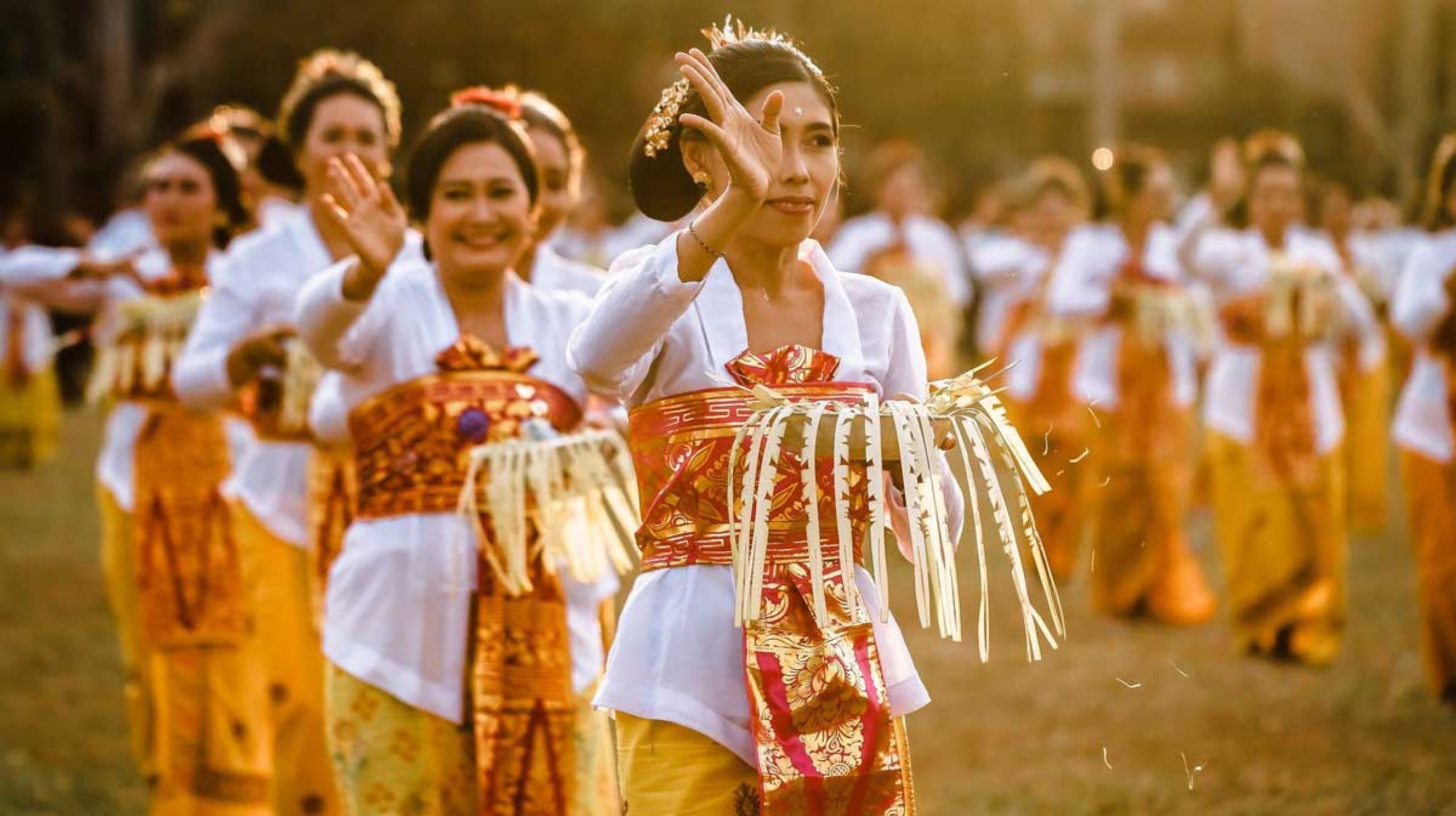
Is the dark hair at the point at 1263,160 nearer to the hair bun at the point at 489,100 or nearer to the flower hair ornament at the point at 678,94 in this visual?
the hair bun at the point at 489,100

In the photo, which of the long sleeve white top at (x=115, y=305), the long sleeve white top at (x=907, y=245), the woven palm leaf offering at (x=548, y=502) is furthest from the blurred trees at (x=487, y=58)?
the woven palm leaf offering at (x=548, y=502)

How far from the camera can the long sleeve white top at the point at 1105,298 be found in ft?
35.3

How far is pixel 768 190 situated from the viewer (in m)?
3.30

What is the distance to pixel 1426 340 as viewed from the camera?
807 cm

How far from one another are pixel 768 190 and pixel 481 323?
1657mm

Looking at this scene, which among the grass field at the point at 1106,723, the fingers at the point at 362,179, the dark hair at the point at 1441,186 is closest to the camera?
the fingers at the point at 362,179

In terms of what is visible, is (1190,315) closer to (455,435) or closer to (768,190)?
(455,435)

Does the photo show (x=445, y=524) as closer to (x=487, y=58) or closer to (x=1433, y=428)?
(x=1433, y=428)

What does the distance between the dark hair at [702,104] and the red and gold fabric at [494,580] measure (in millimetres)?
1142

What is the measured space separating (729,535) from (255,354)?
2508 mm

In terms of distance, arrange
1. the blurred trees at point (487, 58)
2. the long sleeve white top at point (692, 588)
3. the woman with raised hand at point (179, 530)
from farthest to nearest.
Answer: the blurred trees at point (487, 58) < the woman with raised hand at point (179, 530) < the long sleeve white top at point (692, 588)

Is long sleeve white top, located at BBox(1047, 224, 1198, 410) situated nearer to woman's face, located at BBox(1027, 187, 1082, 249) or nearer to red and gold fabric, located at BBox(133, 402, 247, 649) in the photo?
woman's face, located at BBox(1027, 187, 1082, 249)

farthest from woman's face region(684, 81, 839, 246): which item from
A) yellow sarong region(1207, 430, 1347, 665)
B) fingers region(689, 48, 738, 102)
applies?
yellow sarong region(1207, 430, 1347, 665)

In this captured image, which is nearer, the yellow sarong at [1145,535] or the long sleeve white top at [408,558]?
the long sleeve white top at [408,558]
